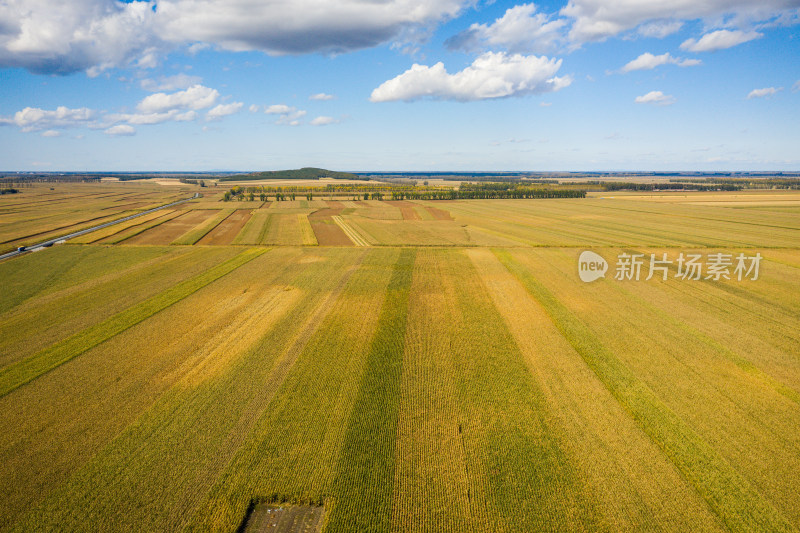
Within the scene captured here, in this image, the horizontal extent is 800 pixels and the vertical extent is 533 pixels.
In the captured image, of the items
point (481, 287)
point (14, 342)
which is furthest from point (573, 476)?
point (14, 342)

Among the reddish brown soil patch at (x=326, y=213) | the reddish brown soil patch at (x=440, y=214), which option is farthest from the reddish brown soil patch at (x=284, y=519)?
the reddish brown soil patch at (x=326, y=213)

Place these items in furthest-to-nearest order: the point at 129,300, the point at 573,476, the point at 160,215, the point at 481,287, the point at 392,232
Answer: the point at 160,215 < the point at 392,232 < the point at 481,287 < the point at 129,300 < the point at 573,476

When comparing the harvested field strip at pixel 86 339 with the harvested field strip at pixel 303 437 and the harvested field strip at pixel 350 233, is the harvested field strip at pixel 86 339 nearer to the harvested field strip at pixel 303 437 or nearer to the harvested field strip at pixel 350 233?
the harvested field strip at pixel 303 437

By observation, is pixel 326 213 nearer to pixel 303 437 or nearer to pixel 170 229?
pixel 170 229

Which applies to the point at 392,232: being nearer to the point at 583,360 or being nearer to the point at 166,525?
the point at 583,360

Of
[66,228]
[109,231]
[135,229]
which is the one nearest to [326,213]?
[135,229]

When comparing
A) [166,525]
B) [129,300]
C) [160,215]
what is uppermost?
[160,215]

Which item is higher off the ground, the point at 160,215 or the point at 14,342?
the point at 160,215
